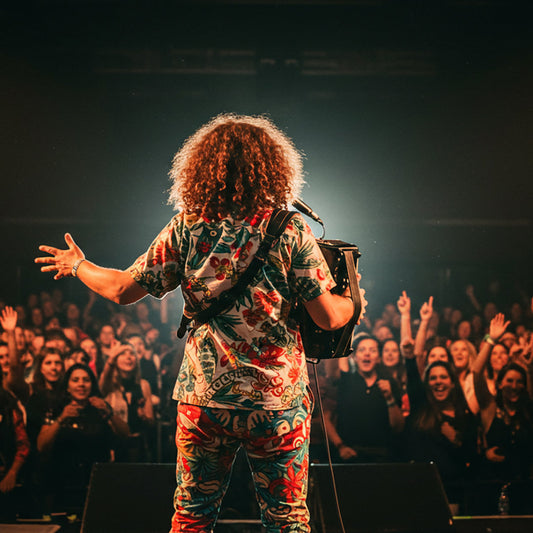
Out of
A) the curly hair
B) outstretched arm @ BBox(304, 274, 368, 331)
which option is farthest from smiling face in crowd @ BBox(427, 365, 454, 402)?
the curly hair

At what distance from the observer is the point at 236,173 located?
1382 mm

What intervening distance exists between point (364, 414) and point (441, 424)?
1.71 ft

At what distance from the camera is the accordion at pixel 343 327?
147 centimetres

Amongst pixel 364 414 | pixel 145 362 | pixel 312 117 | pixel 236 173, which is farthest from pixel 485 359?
pixel 236 173

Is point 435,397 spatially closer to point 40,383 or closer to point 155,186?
point 155,186

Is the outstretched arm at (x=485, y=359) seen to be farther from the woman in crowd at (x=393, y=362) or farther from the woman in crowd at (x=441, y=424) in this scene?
the woman in crowd at (x=393, y=362)

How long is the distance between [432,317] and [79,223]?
101 inches

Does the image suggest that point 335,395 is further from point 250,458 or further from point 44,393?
point 250,458

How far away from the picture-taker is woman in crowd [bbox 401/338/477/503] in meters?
3.43

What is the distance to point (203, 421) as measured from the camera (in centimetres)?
130

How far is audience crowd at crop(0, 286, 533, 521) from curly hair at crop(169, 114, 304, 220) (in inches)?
91.5

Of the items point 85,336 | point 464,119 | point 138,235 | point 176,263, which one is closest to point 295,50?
point 464,119

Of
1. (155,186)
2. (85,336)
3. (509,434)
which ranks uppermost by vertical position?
(155,186)

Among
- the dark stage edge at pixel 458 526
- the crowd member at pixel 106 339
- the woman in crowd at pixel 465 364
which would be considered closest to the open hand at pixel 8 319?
the crowd member at pixel 106 339
